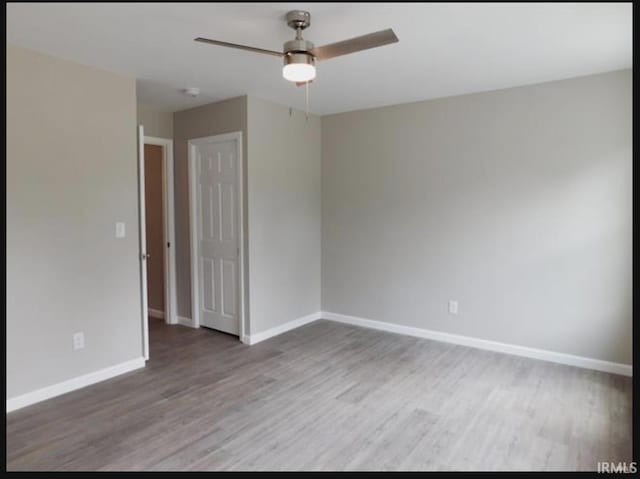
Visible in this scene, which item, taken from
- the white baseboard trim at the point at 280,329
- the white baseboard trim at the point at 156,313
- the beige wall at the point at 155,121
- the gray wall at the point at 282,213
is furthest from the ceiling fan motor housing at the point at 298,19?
the white baseboard trim at the point at 156,313

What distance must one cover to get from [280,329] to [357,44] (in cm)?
Result: 316

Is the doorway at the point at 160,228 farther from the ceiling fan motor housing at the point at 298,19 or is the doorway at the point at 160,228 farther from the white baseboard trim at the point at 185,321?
the ceiling fan motor housing at the point at 298,19

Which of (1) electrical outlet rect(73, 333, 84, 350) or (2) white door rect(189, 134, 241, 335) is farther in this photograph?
(2) white door rect(189, 134, 241, 335)

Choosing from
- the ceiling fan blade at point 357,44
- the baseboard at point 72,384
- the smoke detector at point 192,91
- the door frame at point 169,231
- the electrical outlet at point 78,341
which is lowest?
Answer: the baseboard at point 72,384

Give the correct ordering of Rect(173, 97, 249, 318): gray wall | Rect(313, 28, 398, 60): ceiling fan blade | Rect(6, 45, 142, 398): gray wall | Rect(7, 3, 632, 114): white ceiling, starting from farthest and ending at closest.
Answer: Rect(173, 97, 249, 318): gray wall → Rect(6, 45, 142, 398): gray wall → Rect(7, 3, 632, 114): white ceiling → Rect(313, 28, 398, 60): ceiling fan blade

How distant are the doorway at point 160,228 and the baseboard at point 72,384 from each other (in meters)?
1.22

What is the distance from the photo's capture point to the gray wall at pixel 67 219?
2826mm

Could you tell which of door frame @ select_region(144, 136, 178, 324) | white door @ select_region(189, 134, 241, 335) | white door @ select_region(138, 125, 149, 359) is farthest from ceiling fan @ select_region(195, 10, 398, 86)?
door frame @ select_region(144, 136, 178, 324)

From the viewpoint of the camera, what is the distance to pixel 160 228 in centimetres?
498

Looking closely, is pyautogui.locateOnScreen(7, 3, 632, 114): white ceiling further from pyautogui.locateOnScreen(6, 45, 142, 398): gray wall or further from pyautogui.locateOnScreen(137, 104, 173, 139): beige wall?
pyautogui.locateOnScreen(137, 104, 173, 139): beige wall

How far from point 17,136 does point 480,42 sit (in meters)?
3.12

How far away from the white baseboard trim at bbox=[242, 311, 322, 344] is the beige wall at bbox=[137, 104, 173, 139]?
239cm

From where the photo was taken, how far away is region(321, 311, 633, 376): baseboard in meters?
3.47

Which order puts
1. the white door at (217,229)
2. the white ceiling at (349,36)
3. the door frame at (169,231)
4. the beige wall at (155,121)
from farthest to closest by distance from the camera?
the door frame at (169,231)
the beige wall at (155,121)
the white door at (217,229)
the white ceiling at (349,36)
